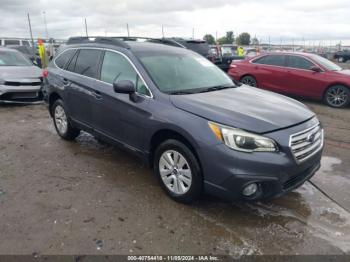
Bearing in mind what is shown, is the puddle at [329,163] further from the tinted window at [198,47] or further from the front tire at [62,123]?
the tinted window at [198,47]

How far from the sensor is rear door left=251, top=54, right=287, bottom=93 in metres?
9.59

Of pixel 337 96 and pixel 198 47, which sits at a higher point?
pixel 198 47

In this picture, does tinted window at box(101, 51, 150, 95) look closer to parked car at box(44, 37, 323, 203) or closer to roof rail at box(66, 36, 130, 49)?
parked car at box(44, 37, 323, 203)

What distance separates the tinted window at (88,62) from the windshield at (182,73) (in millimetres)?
909

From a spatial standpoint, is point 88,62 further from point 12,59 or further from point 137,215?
point 12,59

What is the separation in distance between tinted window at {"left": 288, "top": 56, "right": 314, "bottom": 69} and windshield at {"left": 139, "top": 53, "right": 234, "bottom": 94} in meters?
5.56

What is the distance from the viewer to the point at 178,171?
3.50 meters

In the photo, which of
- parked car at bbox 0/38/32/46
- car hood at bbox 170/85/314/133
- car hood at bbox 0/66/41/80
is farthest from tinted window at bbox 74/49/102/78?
parked car at bbox 0/38/32/46

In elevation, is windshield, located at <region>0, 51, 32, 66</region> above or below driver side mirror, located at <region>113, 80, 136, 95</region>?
above

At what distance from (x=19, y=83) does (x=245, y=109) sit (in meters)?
6.98

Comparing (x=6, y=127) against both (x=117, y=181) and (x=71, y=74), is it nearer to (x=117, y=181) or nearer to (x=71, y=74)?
(x=71, y=74)

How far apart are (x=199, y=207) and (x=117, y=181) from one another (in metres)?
1.21

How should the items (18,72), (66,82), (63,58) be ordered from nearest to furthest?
(66,82) → (63,58) → (18,72)

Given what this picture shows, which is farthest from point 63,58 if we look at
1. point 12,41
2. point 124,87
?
point 12,41
